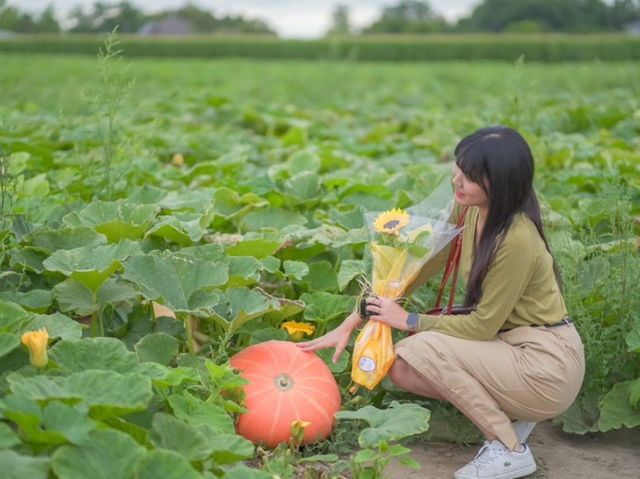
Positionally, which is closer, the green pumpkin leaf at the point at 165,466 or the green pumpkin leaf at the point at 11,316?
the green pumpkin leaf at the point at 165,466

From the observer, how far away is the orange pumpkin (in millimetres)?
2570

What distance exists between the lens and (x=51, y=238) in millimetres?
2891

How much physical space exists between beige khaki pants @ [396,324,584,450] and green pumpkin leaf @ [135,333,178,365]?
0.68 meters

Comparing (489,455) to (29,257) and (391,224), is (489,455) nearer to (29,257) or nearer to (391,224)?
(391,224)

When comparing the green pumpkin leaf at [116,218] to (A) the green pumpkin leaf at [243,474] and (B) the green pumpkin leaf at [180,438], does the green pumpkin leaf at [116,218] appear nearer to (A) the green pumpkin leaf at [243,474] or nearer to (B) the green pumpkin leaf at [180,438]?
(B) the green pumpkin leaf at [180,438]

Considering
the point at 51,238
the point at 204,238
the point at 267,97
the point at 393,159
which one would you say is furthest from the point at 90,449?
the point at 267,97

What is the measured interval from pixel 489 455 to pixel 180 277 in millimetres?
1039

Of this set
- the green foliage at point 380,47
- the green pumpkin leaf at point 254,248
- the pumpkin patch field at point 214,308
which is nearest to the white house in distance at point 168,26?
the green foliage at point 380,47

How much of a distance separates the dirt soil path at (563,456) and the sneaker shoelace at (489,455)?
0.31ft

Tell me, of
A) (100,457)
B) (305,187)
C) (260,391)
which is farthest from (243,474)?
(305,187)

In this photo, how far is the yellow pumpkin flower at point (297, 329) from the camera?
115 inches

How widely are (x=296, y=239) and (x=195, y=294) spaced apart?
848 mm

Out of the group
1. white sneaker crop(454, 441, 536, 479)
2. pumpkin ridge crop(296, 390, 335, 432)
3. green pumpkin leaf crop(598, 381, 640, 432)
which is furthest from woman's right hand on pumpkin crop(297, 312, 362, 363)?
green pumpkin leaf crop(598, 381, 640, 432)

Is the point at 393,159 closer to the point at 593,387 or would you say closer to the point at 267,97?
the point at 593,387
